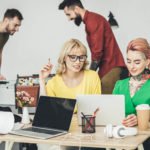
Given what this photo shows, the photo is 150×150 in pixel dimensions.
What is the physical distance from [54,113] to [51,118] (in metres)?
0.04

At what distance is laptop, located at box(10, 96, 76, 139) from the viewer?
2123mm

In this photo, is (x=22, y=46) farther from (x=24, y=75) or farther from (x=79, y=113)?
(x=79, y=113)

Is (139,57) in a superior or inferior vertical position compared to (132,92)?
superior

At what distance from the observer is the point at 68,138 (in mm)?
1981

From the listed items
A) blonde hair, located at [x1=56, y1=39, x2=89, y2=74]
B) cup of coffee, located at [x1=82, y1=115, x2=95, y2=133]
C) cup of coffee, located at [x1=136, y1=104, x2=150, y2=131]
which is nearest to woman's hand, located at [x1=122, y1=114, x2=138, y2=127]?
cup of coffee, located at [x1=136, y1=104, x2=150, y2=131]

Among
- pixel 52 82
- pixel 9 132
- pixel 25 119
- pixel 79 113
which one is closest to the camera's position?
pixel 9 132

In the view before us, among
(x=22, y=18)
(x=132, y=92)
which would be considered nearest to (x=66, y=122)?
(x=132, y=92)

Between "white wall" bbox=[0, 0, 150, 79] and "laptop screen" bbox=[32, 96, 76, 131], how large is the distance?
4.63 ft

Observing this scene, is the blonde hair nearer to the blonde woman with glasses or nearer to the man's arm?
the blonde woman with glasses

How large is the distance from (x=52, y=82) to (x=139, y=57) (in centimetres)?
74

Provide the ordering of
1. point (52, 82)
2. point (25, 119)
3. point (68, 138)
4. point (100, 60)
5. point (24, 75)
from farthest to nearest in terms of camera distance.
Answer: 1. point (24, 75)
2. point (100, 60)
3. point (52, 82)
4. point (25, 119)
5. point (68, 138)

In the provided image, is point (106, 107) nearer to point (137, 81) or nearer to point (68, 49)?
point (137, 81)

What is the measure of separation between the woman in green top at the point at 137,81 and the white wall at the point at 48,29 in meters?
→ 0.87

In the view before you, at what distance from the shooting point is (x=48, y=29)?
370 cm
